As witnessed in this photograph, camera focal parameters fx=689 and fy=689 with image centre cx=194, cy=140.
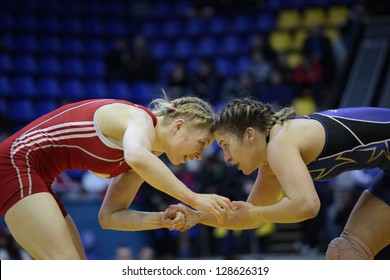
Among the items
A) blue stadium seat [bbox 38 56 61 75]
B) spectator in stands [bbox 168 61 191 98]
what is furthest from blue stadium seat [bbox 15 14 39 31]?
spectator in stands [bbox 168 61 191 98]

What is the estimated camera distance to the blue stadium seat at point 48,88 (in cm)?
1141

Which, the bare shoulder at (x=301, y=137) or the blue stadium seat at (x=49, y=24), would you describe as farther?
the blue stadium seat at (x=49, y=24)

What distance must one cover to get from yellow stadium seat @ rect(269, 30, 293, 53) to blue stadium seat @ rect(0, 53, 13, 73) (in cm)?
469

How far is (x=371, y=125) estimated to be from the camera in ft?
12.5

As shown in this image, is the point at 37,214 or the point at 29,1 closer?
the point at 37,214

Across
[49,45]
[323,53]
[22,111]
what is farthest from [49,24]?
[323,53]

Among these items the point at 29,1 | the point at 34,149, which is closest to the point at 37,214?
the point at 34,149

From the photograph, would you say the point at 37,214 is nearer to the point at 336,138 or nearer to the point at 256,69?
the point at 336,138

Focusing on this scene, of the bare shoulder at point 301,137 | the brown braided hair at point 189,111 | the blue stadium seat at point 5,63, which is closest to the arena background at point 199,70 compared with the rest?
the blue stadium seat at point 5,63

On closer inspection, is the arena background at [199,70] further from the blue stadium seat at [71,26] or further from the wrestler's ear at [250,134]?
the wrestler's ear at [250,134]

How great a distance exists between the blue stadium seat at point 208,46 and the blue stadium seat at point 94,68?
1.87 metres

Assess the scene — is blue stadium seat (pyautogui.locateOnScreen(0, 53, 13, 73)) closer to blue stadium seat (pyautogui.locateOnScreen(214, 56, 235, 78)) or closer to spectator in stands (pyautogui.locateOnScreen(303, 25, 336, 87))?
blue stadium seat (pyautogui.locateOnScreen(214, 56, 235, 78))
